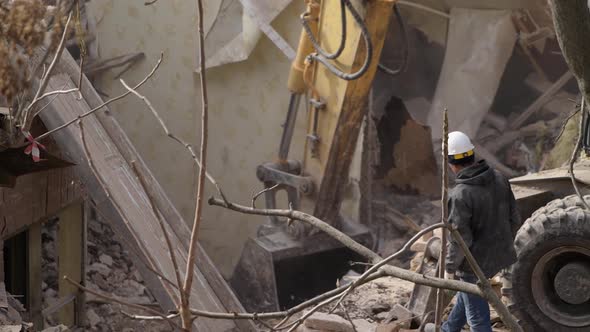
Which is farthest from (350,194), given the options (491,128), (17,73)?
(17,73)

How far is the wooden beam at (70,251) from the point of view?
281 inches

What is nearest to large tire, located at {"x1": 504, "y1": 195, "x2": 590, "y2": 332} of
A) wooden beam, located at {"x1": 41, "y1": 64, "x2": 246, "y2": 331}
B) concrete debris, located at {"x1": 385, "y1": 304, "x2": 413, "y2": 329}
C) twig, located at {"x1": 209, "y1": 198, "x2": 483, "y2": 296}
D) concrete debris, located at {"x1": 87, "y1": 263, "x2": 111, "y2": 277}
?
concrete debris, located at {"x1": 385, "y1": 304, "x2": 413, "y2": 329}

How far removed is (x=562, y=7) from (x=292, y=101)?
6.48 m

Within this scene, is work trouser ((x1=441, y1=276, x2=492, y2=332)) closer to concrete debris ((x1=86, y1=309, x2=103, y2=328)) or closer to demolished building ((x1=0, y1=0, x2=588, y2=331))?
demolished building ((x1=0, y1=0, x2=588, y2=331))

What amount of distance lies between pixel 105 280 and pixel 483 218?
4.42m

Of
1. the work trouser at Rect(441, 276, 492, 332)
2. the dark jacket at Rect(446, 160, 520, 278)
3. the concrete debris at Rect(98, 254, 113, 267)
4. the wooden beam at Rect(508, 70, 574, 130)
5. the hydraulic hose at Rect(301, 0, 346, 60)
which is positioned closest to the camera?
the dark jacket at Rect(446, 160, 520, 278)

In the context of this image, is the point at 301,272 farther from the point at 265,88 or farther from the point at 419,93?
the point at 419,93

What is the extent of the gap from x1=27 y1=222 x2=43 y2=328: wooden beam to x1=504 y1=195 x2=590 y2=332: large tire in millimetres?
3471

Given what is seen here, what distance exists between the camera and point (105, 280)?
8.57 m

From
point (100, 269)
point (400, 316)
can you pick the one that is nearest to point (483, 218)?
→ point (400, 316)

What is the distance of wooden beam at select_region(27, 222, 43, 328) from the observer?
6.47 meters

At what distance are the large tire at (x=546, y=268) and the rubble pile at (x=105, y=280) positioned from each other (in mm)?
3079

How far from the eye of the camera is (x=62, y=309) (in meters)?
7.11

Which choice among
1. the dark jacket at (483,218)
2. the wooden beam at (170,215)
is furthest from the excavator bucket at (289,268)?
the dark jacket at (483,218)
